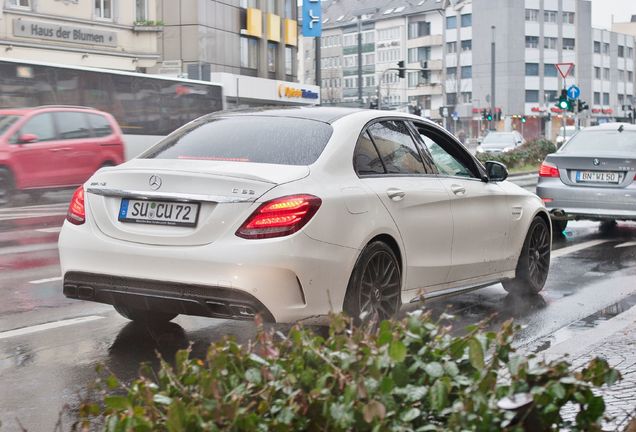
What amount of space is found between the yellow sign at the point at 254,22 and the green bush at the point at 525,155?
21803 millimetres

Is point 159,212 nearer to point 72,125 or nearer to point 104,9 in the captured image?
point 72,125

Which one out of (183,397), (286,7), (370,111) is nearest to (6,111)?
(370,111)

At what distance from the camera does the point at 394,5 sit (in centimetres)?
13062

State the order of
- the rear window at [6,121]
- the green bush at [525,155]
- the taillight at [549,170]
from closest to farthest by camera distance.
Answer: the taillight at [549,170], the rear window at [6,121], the green bush at [525,155]

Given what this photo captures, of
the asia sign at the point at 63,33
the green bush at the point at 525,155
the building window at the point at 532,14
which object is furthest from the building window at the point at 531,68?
the asia sign at the point at 63,33

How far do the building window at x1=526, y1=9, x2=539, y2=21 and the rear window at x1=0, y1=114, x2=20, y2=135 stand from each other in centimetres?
9815

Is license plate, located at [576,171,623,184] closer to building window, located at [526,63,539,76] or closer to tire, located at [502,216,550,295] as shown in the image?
tire, located at [502,216,550,295]

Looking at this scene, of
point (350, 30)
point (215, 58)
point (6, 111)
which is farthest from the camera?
point (350, 30)

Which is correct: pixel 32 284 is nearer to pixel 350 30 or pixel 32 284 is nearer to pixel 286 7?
pixel 286 7

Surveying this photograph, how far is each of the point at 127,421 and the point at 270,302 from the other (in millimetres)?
2789

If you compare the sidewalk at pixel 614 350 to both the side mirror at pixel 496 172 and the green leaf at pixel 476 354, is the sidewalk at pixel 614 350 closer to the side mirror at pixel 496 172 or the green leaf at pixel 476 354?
the side mirror at pixel 496 172

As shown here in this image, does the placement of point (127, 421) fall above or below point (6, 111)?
below

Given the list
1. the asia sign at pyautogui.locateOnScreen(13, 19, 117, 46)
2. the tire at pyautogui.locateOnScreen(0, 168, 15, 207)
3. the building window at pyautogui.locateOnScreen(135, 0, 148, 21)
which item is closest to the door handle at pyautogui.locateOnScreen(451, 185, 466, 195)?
the tire at pyautogui.locateOnScreen(0, 168, 15, 207)

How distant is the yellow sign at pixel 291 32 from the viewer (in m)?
60.8
